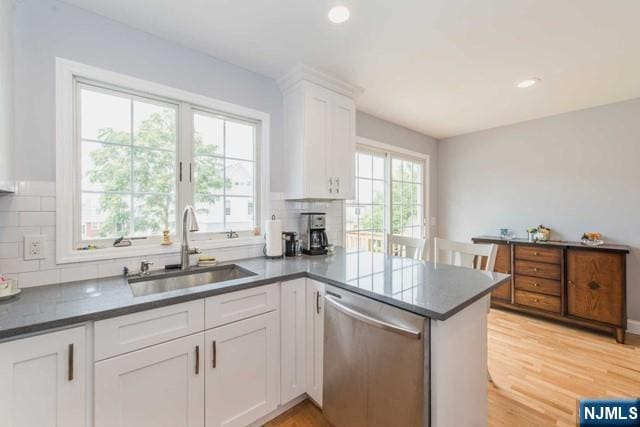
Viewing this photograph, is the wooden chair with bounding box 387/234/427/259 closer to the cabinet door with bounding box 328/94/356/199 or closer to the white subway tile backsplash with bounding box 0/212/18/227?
the cabinet door with bounding box 328/94/356/199

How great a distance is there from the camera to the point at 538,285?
9.74 feet

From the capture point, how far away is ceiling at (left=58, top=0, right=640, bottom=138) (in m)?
1.51

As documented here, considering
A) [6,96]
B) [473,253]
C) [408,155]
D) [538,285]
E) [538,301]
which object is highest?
[408,155]

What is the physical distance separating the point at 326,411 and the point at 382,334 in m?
0.71

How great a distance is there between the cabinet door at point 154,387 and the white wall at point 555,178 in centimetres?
389

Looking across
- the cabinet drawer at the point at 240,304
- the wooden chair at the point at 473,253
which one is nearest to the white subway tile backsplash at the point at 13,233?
the cabinet drawer at the point at 240,304

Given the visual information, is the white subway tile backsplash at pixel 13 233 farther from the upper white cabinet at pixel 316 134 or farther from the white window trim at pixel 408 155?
the white window trim at pixel 408 155

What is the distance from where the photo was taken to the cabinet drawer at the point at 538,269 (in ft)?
9.39

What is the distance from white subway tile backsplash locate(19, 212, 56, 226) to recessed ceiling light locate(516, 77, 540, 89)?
140 inches

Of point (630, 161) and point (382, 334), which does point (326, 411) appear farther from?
point (630, 161)

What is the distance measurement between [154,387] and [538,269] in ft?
11.9

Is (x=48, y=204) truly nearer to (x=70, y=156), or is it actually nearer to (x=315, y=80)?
(x=70, y=156)

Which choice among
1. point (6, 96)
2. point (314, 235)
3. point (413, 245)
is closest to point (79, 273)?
point (6, 96)

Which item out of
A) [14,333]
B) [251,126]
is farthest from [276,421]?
[251,126]
